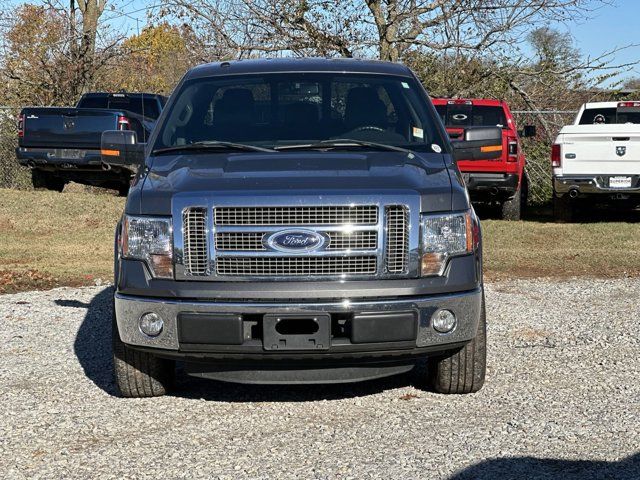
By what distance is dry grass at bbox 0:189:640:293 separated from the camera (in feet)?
38.0

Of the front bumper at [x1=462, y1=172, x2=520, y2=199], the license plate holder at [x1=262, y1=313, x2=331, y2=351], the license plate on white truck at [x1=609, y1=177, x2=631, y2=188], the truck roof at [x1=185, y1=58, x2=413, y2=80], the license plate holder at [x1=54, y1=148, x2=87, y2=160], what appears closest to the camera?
the license plate holder at [x1=262, y1=313, x2=331, y2=351]

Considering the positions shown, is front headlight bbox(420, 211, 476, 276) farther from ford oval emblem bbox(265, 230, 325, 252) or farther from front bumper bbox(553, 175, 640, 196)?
front bumper bbox(553, 175, 640, 196)

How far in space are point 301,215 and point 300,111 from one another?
1392 millimetres

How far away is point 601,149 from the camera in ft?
50.0

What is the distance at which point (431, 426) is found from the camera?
17.8 ft

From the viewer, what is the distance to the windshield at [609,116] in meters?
16.9

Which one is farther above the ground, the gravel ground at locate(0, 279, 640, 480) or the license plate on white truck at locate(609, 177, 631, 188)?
the license plate on white truck at locate(609, 177, 631, 188)

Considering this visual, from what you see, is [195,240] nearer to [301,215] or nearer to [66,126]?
[301,215]

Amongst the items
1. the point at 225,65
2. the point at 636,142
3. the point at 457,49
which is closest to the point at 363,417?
the point at 225,65

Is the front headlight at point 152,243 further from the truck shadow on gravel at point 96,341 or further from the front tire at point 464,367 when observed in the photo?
the front tire at point 464,367

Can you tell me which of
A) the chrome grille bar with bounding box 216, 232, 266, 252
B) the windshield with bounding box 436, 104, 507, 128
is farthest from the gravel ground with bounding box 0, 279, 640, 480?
the windshield with bounding box 436, 104, 507, 128

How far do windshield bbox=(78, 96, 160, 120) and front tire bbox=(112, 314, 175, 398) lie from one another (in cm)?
1332

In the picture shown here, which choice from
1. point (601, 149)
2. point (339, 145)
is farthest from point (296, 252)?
point (601, 149)

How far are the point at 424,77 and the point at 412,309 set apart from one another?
17.3 meters
